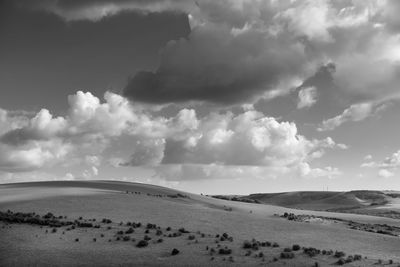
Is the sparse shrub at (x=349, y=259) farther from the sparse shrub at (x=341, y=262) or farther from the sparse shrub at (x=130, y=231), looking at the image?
the sparse shrub at (x=130, y=231)

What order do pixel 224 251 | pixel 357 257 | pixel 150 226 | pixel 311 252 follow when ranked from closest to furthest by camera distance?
pixel 357 257 < pixel 224 251 < pixel 311 252 < pixel 150 226

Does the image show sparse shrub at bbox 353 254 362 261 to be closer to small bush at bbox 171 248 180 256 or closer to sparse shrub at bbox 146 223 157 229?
small bush at bbox 171 248 180 256

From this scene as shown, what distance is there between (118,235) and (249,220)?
1843cm

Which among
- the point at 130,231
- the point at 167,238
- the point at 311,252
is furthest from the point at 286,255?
the point at 130,231

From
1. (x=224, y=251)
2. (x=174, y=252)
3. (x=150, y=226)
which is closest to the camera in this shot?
(x=174, y=252)

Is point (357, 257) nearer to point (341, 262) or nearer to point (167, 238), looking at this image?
point (341, 262)

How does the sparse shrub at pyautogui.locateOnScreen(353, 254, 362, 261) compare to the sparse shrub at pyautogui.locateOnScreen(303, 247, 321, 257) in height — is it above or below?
below

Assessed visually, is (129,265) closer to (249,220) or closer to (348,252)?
(348,252)

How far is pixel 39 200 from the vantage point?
186 feet

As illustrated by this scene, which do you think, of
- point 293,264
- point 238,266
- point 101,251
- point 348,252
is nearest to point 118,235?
point 101,251

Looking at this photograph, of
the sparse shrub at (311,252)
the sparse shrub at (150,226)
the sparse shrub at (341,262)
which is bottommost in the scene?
the sparse shrub at (341,262)

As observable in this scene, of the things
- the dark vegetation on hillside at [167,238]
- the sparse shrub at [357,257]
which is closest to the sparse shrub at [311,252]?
the dark vegetation on hillside at [167,238]

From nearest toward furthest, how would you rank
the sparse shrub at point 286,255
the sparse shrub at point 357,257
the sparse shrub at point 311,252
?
1. the sparse shrub at point 286,255
2. the sparse shrub at point 357,257
3. the sparse shrub at point 311,252

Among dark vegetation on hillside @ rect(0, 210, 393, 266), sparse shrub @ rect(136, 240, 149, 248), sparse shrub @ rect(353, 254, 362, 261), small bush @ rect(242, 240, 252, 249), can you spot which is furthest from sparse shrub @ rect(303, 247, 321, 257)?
sparse shrub @ rect(136, 240, 149, 248)
